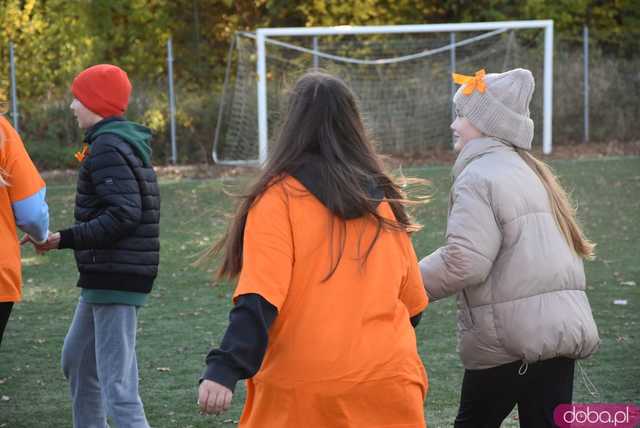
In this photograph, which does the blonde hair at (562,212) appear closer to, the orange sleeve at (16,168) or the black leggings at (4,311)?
the orange sleeve at (16,168)

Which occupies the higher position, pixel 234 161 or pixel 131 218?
pixel 131 218

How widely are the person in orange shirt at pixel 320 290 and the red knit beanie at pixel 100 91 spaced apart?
186 centimetres

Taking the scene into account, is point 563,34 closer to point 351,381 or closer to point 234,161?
point 234,161

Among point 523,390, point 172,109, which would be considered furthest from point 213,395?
point 172,109

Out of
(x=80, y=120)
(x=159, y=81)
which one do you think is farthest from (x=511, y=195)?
(x=159, y=81)

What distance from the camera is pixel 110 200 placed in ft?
15.1

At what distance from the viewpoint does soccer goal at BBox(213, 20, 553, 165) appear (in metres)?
21.7

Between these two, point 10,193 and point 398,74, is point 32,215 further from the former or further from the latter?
point 398,74

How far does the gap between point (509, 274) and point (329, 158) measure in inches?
41.9

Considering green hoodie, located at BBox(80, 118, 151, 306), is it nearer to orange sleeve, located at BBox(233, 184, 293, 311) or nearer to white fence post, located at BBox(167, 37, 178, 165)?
orange sleeve, located at BBox(233, 184, 293, 311)

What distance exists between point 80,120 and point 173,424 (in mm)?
1775

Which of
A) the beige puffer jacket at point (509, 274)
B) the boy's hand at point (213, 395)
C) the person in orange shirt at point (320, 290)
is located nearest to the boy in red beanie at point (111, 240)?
the beige puffer jacket at point (509, 274)

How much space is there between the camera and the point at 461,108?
13.5 feet

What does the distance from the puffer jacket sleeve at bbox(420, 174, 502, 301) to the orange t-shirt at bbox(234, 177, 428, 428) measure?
814 millimetres
